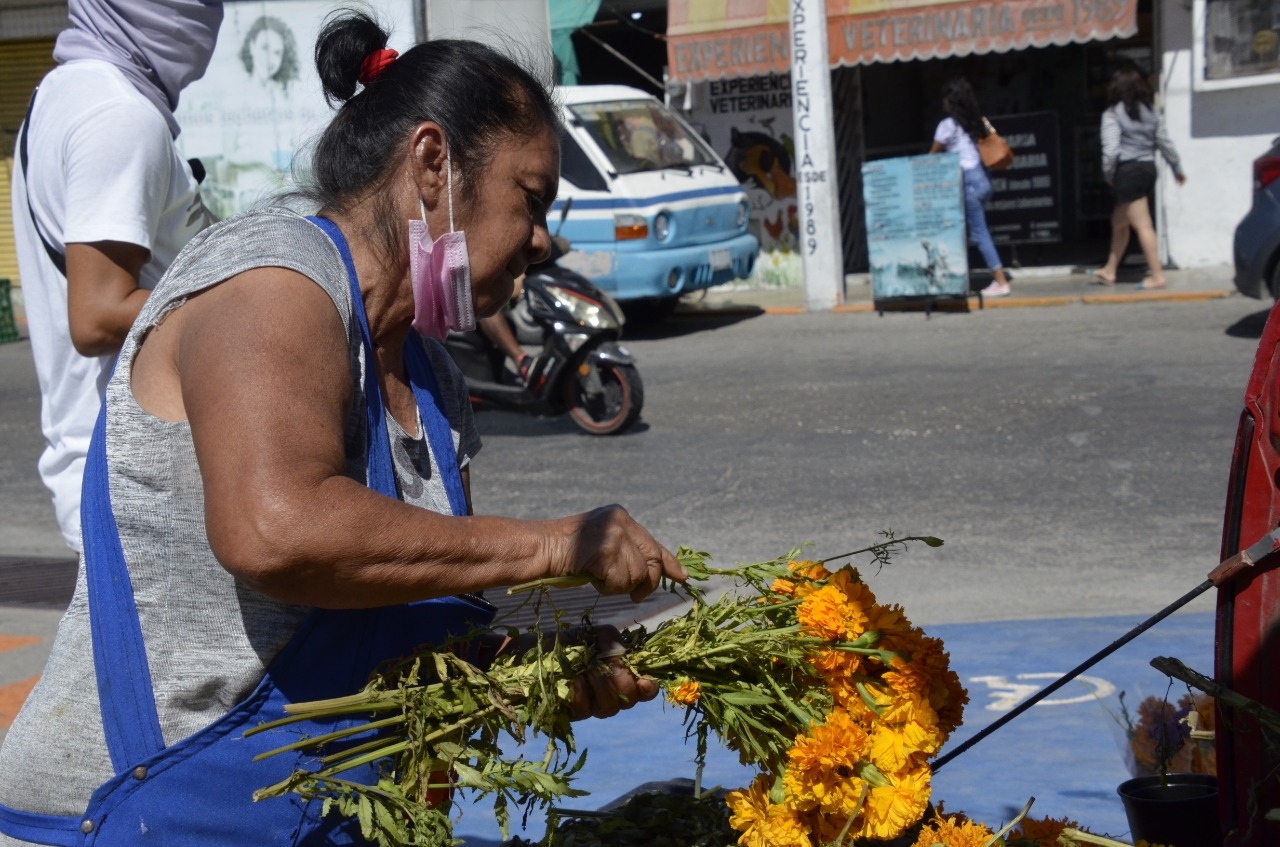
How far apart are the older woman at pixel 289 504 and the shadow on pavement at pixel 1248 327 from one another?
975cm

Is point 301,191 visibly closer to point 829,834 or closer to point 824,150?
point 829,834

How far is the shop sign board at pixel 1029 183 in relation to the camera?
15.7 metres

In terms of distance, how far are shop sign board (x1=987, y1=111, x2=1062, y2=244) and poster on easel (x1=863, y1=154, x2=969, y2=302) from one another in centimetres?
271

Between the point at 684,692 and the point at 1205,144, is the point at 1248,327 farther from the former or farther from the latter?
the point at 684,692

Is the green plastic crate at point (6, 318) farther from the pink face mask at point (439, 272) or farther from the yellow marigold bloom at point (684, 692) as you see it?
the yellow marigold bloom at point (684, 692)

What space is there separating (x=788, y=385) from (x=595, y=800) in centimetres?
666

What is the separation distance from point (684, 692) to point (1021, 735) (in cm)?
243

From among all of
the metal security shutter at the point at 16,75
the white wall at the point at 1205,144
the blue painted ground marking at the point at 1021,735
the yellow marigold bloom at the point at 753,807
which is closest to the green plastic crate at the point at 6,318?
the metal security shutter at the point at 16,75

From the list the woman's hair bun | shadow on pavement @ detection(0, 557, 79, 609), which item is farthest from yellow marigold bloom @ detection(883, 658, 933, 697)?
shadow on pavement @ detection(0, 557, 79, 609)

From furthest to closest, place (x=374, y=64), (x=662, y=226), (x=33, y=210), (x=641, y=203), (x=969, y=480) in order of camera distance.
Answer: (x=662, y=226) → (x=641, y=203) → (x=969, y=480) → (x=33, y=210) → (x=374, y=64)

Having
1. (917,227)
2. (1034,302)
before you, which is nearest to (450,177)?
(917,227)

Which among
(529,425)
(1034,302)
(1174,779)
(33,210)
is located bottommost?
(529,425)

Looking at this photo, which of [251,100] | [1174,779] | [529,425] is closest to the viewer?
[1174,779]

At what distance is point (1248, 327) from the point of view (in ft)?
36.2
